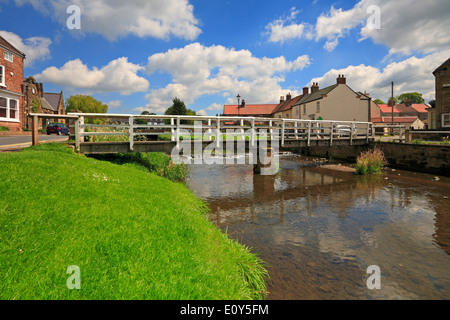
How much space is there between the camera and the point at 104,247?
3.34 meters

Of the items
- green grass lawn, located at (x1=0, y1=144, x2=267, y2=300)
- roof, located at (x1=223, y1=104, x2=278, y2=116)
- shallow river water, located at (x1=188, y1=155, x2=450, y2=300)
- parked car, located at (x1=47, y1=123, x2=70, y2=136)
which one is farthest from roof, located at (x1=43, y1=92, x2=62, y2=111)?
green grass lawn, located at (x1=0, y1=144, x2=267, y2=300)

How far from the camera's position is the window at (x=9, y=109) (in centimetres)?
2578

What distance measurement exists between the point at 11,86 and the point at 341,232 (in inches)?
1429

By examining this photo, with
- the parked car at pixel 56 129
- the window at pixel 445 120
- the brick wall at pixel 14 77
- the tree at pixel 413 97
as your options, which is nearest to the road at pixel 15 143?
the parked car at pixel 56 129

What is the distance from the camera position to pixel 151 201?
560 centimetres

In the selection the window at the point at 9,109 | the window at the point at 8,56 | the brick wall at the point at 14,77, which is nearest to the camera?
the window at the point at 9,109

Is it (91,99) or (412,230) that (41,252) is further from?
(91,99)

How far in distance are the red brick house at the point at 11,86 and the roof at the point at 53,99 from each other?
25611 millimetres

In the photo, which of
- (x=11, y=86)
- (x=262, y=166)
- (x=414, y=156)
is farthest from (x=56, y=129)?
(x=414, y=156)

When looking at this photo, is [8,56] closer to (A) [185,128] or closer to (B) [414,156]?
(A) [185,128]

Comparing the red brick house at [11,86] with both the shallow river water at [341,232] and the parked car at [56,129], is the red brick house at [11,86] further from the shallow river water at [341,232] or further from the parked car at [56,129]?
the shallow river water at [341,232]

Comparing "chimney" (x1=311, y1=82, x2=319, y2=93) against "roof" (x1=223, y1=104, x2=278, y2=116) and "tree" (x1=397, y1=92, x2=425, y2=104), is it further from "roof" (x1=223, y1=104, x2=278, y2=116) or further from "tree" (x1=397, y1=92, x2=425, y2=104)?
"tree" (x1=397, y1=92, x2=425, y2=104)

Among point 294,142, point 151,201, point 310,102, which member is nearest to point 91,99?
point 310,102

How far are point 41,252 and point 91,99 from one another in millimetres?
94513
